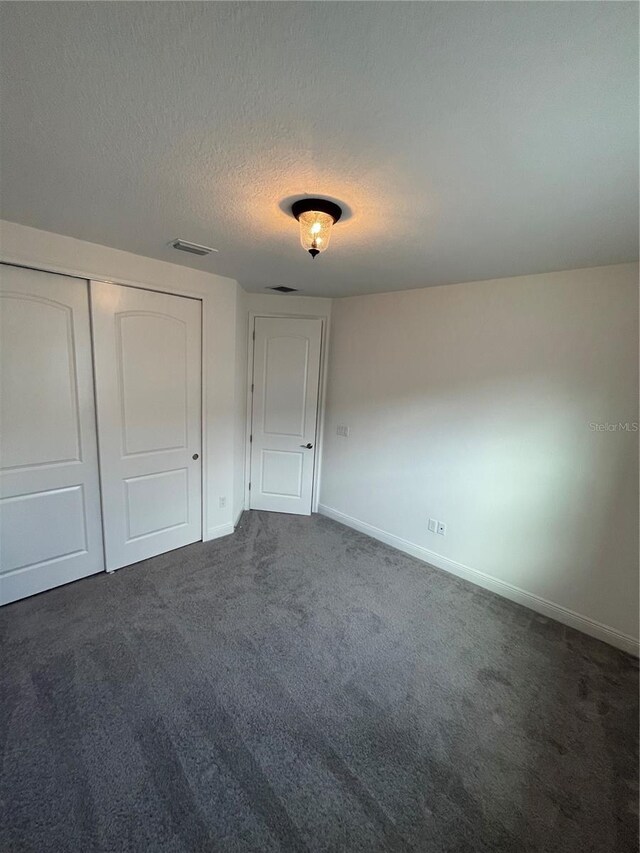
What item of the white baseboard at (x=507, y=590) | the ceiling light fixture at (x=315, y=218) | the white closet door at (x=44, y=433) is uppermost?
the ceiling light fixture at (x=315, y=218)

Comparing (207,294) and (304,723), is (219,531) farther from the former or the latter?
(207,294)

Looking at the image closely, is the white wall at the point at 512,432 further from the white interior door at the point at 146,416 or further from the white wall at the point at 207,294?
the white interior door at the point at 146,416

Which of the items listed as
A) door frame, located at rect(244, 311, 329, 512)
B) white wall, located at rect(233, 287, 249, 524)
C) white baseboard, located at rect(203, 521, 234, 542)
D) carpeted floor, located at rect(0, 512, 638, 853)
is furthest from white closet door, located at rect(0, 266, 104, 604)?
door frame, located at rect(244, 311, 329, 512)

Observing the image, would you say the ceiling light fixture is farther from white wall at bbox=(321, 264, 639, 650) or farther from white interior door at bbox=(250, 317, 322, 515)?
white interior door at bbox=(250, 317, 322, 515)

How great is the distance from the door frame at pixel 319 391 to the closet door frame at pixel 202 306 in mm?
642

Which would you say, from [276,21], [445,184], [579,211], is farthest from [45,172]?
[579,211]

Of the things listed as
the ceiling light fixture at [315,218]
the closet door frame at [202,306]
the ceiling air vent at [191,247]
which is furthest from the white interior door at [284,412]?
the ceiling light fixture at [315,218]

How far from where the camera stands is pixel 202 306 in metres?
2.82

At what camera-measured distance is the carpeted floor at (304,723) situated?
4.19 ft

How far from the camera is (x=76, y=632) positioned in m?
2.08

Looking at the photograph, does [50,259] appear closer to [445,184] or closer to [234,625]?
[445,184]

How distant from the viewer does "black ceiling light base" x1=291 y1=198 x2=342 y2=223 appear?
4.84 ft

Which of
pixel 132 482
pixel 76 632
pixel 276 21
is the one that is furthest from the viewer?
pixel 132 482

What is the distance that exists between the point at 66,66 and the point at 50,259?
157 centimetres
